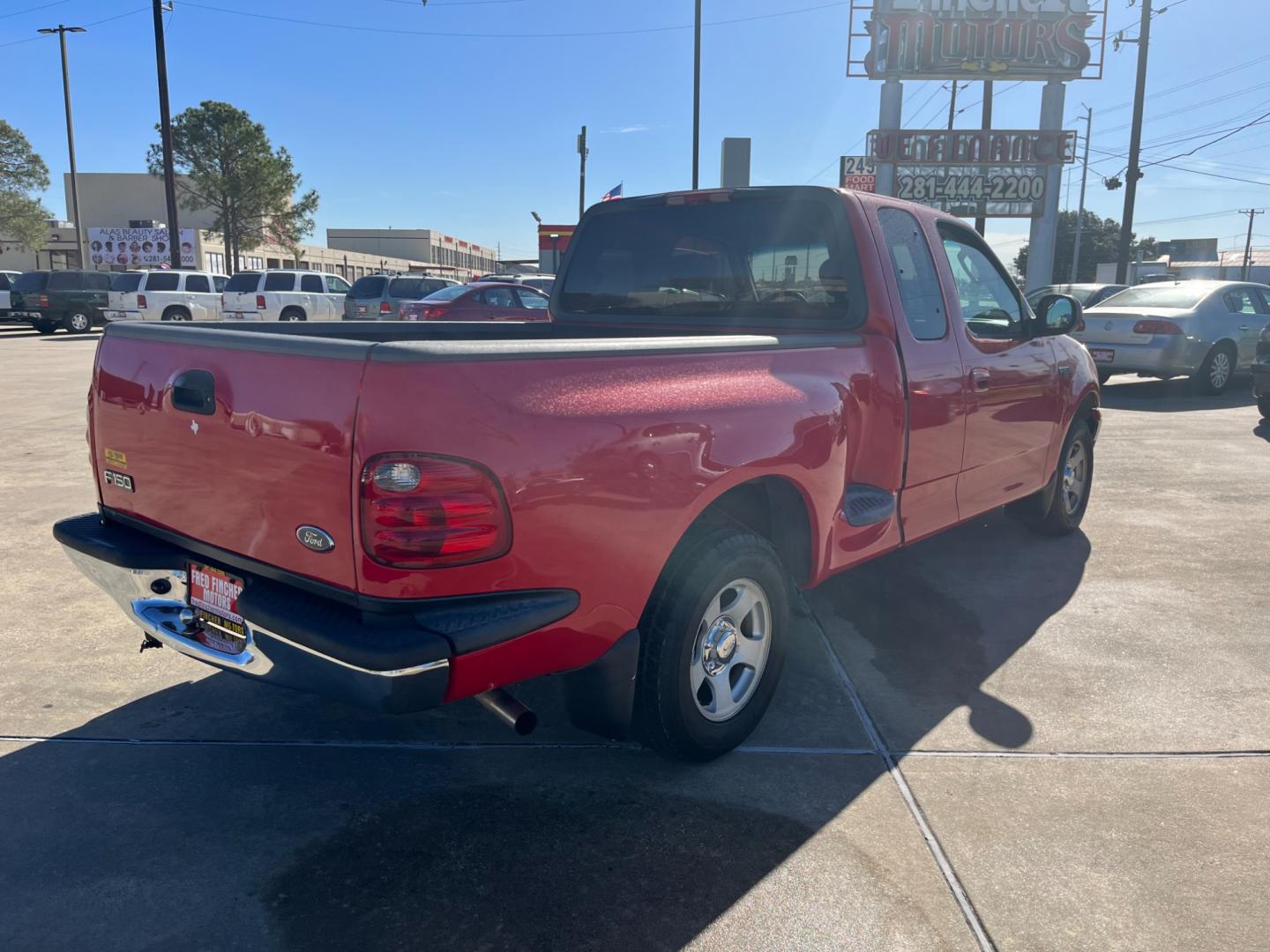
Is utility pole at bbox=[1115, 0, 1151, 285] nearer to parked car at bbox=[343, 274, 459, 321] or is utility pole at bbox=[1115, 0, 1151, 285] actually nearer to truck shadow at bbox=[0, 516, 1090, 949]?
parked car at bbox=[343, 274, 459, 321]

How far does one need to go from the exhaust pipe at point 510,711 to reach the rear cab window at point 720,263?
212 centimetres

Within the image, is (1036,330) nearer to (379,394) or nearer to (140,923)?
(379,394)

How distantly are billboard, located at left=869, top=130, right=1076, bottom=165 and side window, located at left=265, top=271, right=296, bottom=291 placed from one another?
16212 millimetres

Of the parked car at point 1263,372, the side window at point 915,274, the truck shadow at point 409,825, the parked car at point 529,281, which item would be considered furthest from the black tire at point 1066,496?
the parked car at point 529,281

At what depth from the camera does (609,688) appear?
9.15 feet

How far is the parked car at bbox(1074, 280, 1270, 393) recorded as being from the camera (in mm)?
12391

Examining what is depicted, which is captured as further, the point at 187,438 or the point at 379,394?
the point at 187,438

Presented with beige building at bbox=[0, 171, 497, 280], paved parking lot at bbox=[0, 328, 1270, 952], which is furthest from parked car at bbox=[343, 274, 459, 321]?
beige building at bbox=[0, 171, 497, 280]

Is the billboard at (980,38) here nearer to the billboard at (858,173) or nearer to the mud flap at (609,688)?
the billboard at (858,173)

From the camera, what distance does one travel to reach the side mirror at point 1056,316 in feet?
16.1

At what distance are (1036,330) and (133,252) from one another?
51.2 meters

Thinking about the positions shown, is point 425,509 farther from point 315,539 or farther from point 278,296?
point 278,296

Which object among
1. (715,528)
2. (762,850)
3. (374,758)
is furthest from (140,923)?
(715,528)

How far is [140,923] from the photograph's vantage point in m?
2.44
